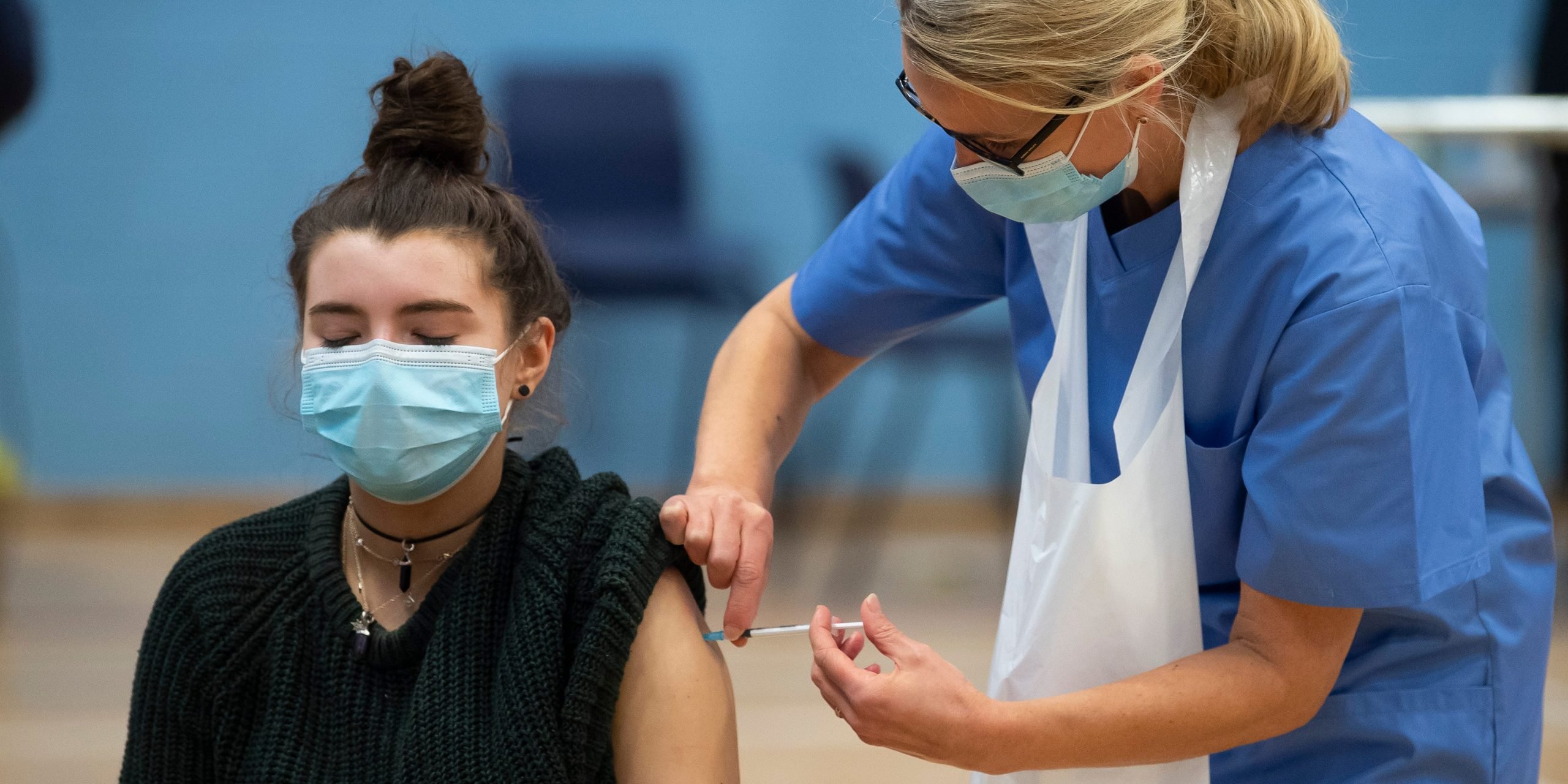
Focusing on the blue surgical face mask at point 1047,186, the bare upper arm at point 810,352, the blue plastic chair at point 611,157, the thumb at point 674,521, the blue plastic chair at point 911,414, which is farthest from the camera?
the blue plastic chair at point 611,157

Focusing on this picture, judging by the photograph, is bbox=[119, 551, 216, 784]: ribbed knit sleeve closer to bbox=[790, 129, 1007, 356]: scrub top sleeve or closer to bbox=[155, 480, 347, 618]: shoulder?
bbox=[155, 480, 347, 618]: shoulder

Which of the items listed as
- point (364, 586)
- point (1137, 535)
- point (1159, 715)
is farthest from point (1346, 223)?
point (364, 586)

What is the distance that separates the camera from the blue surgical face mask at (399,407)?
1.24m

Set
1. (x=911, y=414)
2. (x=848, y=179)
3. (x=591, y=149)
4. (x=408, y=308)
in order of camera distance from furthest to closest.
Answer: (x=911, y=414)
(x=591, y=149)
(x=848, y=179)
(x=408, y=308)

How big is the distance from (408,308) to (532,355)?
0.15 metres

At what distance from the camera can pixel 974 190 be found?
1.22m

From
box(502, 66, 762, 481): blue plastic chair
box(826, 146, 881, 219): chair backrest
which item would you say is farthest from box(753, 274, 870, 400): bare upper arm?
box(502, 66, 762, 481): blue plastic chair

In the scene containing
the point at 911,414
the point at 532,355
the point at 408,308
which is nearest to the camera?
the point at 408,308

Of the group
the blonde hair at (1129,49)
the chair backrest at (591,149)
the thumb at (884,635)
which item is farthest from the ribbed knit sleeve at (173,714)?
the chair backrest at (591,149)

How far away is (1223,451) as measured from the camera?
1.16 meters

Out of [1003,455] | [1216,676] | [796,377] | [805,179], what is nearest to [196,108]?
[805,179]

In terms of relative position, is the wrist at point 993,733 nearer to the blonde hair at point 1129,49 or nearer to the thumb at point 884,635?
the thumb at point 884,635

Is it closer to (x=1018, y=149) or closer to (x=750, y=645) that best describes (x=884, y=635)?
(x=1018, y=149)

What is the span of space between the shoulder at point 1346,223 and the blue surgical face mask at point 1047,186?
92 mm
